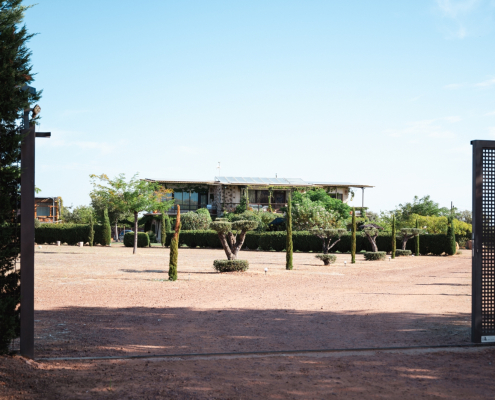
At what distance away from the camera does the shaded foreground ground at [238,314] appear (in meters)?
6.83

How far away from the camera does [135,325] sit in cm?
823

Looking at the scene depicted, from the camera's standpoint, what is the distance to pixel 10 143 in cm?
526

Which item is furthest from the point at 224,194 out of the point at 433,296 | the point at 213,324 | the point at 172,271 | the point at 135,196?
the point at 213,324

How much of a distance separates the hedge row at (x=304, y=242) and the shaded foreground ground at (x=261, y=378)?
101ft

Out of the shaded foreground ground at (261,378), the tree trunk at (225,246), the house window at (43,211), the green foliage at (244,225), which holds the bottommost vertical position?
the shaded foreground ground at (261,378)

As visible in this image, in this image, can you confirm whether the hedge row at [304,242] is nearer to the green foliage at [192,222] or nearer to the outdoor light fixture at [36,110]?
the green foliage at [192,222]

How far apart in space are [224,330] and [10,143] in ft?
14.5

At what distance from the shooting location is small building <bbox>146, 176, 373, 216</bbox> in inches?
2025

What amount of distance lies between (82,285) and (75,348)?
8.54 meters

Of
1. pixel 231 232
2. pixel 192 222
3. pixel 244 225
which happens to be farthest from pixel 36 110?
pixel 192 222

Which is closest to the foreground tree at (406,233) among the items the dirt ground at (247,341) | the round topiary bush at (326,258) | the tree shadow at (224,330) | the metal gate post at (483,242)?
the round topiary bush at (326,258)

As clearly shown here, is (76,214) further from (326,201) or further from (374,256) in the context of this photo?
(374,256)

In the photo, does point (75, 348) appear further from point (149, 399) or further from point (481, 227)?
point (481, 227)

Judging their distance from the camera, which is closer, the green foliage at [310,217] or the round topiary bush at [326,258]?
the round topiary bush at [326,258]
